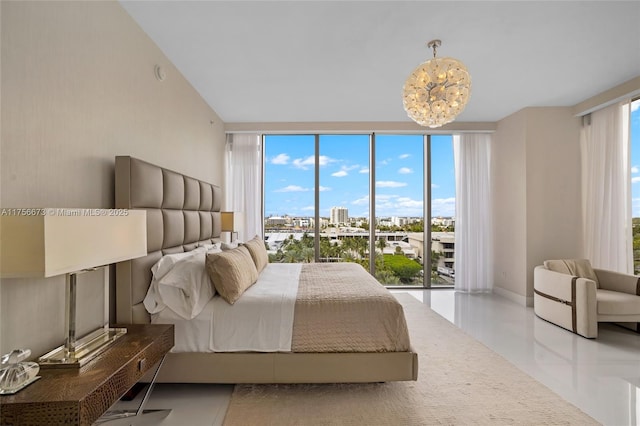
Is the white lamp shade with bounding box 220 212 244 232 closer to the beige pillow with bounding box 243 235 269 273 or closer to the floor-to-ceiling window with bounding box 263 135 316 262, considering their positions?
the beige pillow with bounding box 243 235 269 273

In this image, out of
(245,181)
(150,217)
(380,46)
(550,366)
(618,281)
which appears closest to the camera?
(150,217)

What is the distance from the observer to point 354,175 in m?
5.19

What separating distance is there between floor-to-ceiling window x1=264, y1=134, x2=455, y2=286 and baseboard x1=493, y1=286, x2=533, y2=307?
69 cm

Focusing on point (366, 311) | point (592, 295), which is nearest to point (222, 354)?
point (366, 311)

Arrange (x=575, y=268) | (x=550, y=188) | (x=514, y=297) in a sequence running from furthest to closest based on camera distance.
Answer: (x=514, y=297), (x=550, y=188), (x=575, y=268)

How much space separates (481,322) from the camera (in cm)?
364

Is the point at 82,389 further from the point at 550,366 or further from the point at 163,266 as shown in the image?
the point at 550,366

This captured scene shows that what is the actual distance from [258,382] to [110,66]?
7.70ft

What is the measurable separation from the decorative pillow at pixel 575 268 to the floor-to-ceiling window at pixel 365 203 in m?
1.54

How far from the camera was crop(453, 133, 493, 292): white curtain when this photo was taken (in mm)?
4926

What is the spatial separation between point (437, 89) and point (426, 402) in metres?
2.25

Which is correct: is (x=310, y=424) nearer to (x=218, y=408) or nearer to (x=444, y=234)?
(x=218, y=408)

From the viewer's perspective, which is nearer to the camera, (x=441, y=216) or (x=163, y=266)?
(x=163, y=266)

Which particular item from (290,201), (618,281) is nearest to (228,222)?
(290,201)
